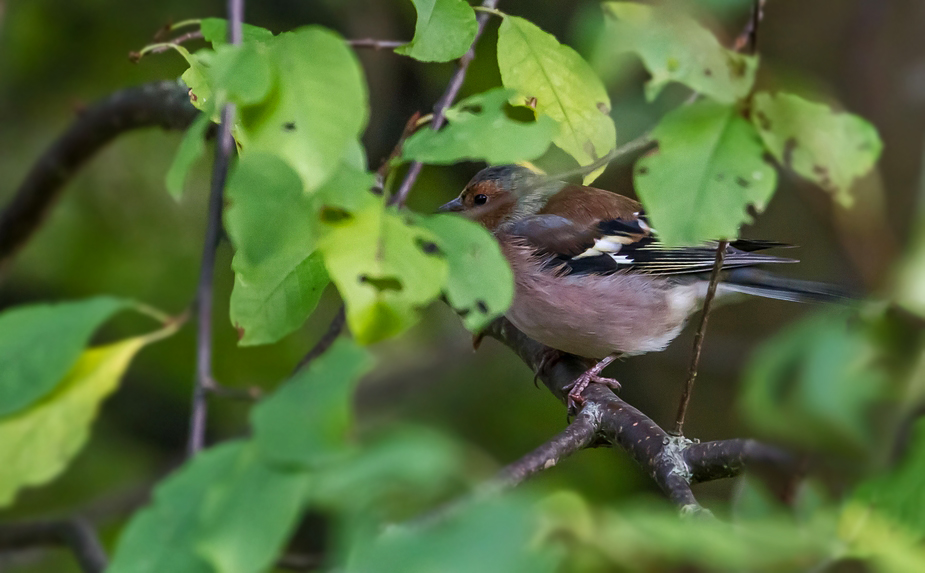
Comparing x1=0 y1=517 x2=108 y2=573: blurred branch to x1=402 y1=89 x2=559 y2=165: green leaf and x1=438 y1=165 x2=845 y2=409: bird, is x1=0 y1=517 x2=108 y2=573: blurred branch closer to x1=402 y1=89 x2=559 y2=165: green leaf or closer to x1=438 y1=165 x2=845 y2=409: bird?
x1=438 y1=165 x2=845 y2=409: bird

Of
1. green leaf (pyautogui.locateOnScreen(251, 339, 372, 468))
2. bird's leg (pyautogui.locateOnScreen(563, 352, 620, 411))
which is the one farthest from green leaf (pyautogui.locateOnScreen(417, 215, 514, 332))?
bird's leg (pyautogui.locateOnScreen(563, 352, 620, 411))

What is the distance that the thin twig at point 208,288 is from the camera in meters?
1.34

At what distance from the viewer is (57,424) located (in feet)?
5.53

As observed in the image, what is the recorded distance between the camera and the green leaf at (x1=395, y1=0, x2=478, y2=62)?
180cm

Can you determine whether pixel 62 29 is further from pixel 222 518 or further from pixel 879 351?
pixel 879 351

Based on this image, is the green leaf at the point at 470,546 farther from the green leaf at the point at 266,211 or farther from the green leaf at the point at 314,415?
the green leaf at the point at 266,211

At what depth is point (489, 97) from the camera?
4.98 feet

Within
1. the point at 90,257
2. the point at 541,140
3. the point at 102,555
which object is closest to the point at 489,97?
the point at 541,140

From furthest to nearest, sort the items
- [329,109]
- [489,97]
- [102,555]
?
[102,555]
[489,97]
[329,109]

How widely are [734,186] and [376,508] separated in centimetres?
81

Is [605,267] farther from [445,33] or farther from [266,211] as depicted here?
[266,211]

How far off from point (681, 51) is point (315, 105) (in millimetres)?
574

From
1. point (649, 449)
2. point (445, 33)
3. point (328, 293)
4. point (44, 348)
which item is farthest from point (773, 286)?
point (44, 348)

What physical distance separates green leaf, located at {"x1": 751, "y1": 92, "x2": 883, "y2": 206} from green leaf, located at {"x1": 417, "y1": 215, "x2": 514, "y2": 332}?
1.58ft
